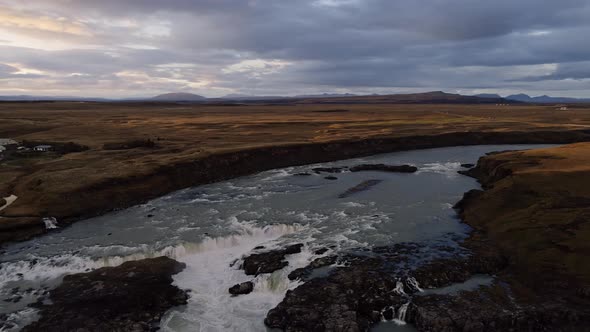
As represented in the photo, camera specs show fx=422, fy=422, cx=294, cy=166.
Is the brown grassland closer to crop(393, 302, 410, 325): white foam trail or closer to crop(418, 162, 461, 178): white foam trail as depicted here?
crop(418, 162, 461, 178): white foam trail

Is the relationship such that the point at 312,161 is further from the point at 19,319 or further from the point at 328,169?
the point at 19,319

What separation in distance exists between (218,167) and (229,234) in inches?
1021

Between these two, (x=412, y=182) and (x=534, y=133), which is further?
(x=534, y=133)

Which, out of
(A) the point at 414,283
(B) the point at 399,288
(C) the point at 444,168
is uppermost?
(C) the point at 444,168

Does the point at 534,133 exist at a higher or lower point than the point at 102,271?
higher

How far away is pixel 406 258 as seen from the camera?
29250 millimetres

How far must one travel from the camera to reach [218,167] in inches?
2346

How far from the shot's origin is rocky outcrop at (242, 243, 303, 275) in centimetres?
2859

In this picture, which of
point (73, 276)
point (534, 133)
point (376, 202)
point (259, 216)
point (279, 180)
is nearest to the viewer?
point (73, 276)

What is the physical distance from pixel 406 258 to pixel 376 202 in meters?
15.0

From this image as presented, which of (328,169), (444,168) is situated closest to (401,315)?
(328,169)

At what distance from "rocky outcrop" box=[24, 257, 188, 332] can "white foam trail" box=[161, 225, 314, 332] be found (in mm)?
881

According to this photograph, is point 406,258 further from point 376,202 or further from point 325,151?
point 325,151

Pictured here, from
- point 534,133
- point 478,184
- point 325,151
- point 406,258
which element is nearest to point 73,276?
point 406,258
